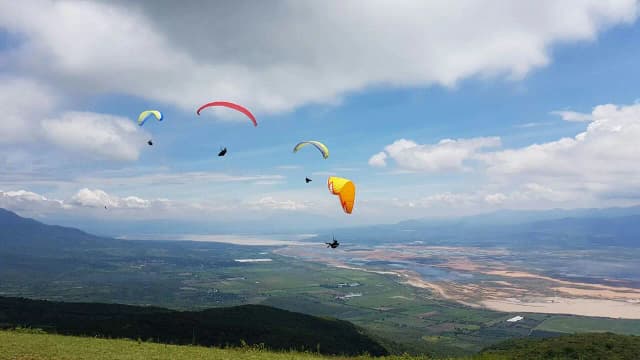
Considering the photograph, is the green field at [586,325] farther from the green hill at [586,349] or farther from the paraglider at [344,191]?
the paraglider at [344,191]

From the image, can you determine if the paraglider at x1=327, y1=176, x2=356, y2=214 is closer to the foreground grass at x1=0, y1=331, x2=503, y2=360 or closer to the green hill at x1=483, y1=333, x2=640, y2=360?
the foreground grass at x1=0, y1=331, x2=503, y2=360

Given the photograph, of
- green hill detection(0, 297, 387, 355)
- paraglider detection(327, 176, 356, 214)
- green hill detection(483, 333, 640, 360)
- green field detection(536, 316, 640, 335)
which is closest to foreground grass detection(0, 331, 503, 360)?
paraglider detection(327, 176, 356, 214)

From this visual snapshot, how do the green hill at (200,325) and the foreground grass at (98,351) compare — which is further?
the green hill at (200,325)

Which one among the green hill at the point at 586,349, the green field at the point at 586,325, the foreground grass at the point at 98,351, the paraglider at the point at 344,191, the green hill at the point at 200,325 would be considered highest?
the paraglider at the point at 344,191

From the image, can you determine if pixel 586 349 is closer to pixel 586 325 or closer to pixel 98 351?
pixel 98 351

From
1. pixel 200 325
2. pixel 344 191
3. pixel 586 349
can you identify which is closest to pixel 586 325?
pixel 586 349

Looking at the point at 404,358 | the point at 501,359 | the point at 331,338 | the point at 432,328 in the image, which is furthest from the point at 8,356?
the point at 432,328

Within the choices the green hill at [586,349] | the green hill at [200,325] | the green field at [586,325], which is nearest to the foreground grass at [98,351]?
the green hill at [586,349]
